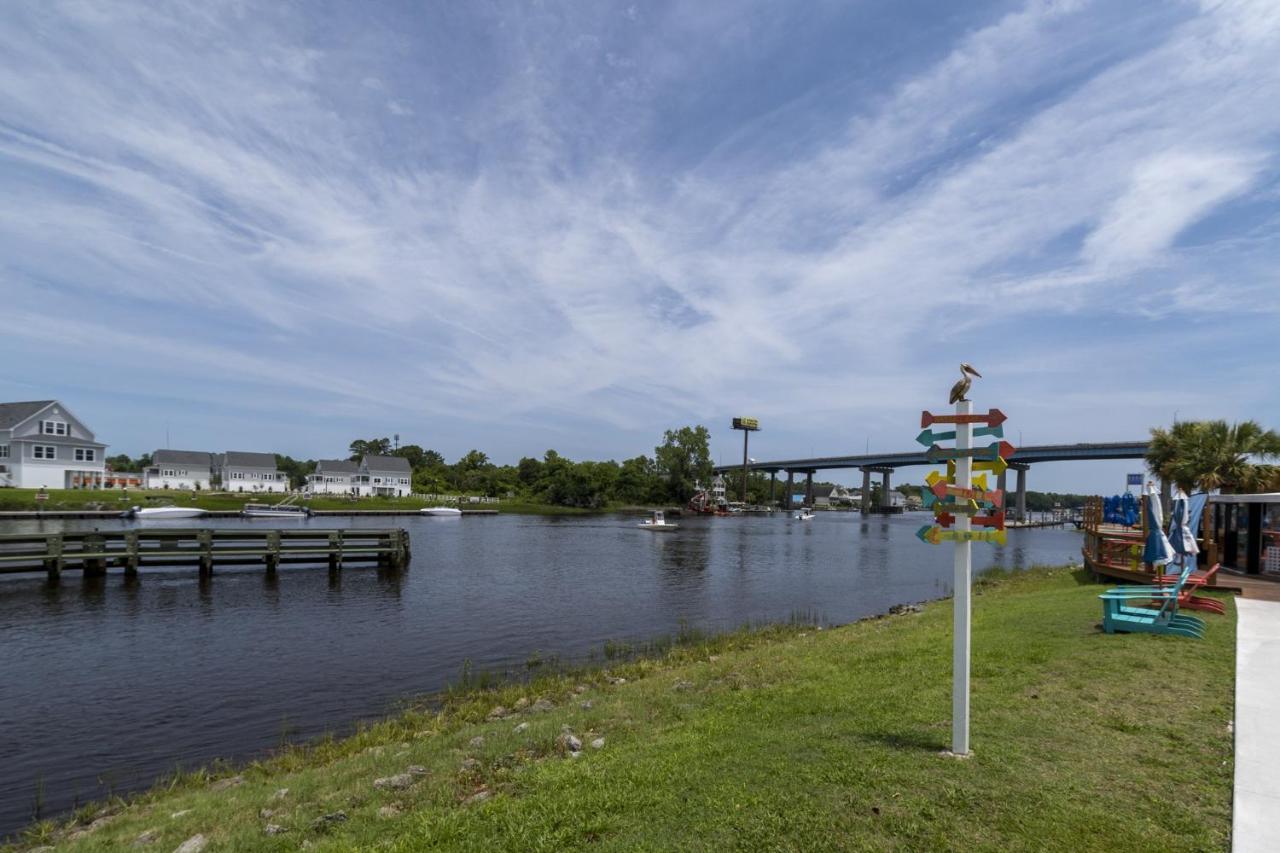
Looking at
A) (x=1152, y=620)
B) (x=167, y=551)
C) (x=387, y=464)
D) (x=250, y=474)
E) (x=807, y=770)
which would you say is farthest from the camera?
(x=387, y=464)

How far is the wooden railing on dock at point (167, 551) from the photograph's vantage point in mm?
27844

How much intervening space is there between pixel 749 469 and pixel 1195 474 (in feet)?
546

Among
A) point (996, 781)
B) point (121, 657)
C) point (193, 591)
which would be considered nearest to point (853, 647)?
point (996, 781)

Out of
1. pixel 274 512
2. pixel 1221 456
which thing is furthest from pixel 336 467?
pixel 1221 456

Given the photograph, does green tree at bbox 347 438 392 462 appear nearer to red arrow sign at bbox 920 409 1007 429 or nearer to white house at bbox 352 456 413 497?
white house at bbox 352 456 413 497

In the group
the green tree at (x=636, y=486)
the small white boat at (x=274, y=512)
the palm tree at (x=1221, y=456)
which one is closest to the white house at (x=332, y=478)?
the small white boat at (x=274, y=512)

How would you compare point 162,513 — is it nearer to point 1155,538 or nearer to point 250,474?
point 250,474

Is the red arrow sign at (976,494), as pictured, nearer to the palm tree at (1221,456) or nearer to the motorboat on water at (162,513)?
the palm tree at (1221,456)

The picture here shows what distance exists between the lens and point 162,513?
68.0 meters

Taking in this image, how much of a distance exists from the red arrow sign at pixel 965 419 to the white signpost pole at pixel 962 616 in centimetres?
6

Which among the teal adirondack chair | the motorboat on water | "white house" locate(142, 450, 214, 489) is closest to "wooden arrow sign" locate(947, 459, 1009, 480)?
the teal adirondack chair

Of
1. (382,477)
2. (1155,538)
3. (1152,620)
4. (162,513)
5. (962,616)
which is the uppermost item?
(962,616)

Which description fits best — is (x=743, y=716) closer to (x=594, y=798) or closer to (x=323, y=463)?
(x=594, y=798)

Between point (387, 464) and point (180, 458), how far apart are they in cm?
3089
